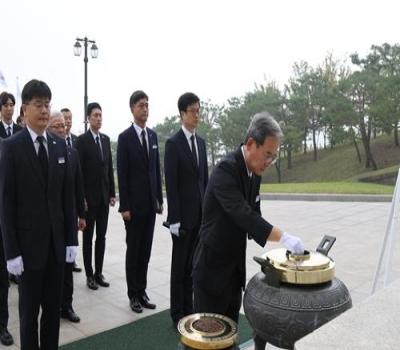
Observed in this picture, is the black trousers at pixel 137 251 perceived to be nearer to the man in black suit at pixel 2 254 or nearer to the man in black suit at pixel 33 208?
the man in black suit at pixel 2 254

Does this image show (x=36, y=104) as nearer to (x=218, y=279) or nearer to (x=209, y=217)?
(x=209, y=217)

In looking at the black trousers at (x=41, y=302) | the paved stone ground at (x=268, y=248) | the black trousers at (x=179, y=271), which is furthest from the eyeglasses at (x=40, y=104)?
the paved stone ground at (x=268, y=248)

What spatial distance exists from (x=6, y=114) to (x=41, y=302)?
2228mm

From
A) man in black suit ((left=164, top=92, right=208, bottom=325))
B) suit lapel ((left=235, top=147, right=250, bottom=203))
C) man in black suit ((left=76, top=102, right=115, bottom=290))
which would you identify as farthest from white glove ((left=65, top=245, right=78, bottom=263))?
man in black suit ((left=76, top=102, right=115, bottom=290))

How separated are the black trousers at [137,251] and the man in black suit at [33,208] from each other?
4.24 feet

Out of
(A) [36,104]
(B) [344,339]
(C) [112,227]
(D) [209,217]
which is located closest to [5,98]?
(A) [36,104]

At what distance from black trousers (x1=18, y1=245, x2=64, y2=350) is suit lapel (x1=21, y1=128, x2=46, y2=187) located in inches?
18.6

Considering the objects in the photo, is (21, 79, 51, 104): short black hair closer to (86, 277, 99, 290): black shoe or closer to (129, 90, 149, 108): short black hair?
(129, 90, 149, 108): short black hair

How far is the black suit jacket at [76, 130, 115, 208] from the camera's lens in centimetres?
479

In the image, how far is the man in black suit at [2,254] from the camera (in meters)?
3.43

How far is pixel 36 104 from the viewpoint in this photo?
2.64m

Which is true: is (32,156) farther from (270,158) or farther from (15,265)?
(270,158)

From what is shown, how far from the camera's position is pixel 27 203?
2.65 m

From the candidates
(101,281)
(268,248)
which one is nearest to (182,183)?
(101,281)
